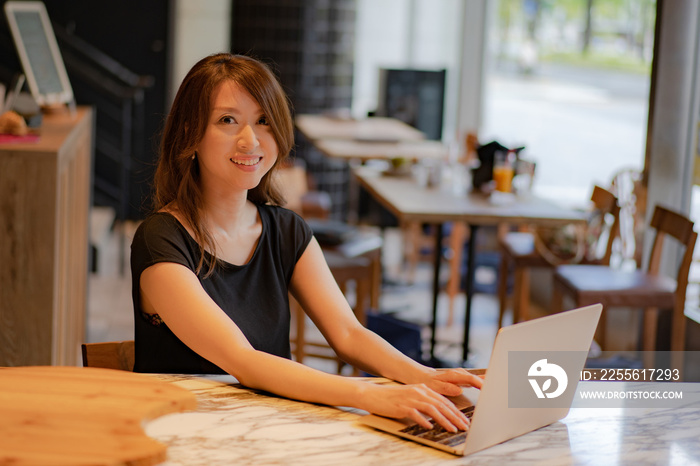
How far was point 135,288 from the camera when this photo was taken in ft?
6.03

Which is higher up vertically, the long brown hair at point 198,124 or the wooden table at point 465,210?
the long brown hair at point 198,124

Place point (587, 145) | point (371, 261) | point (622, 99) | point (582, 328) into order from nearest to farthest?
point (582, 328) < point (371, 261) < point (622, 99) < point (587, 145)

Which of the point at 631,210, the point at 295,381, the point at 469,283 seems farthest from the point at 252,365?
the point at 631,210

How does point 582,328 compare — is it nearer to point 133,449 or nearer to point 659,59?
point 133,449

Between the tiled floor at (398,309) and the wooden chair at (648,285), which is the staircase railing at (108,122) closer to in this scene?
the tiled floor at (398,309)

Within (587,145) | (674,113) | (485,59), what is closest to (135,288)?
(674,113)

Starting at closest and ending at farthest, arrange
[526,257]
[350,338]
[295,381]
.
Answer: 1. [295,381]
2. [350,338]
3. [526,257]

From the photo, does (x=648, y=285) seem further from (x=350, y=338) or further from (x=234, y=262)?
(x=234, y=262)

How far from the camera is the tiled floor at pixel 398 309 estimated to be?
486 cm

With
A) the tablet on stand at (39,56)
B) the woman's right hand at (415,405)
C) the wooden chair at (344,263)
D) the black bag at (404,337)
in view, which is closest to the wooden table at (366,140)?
the wooden chair at (344,263)

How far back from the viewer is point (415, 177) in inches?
182

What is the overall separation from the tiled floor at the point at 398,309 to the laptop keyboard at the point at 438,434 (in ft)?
9.88

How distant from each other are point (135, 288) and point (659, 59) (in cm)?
341

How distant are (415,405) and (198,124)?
78cm
